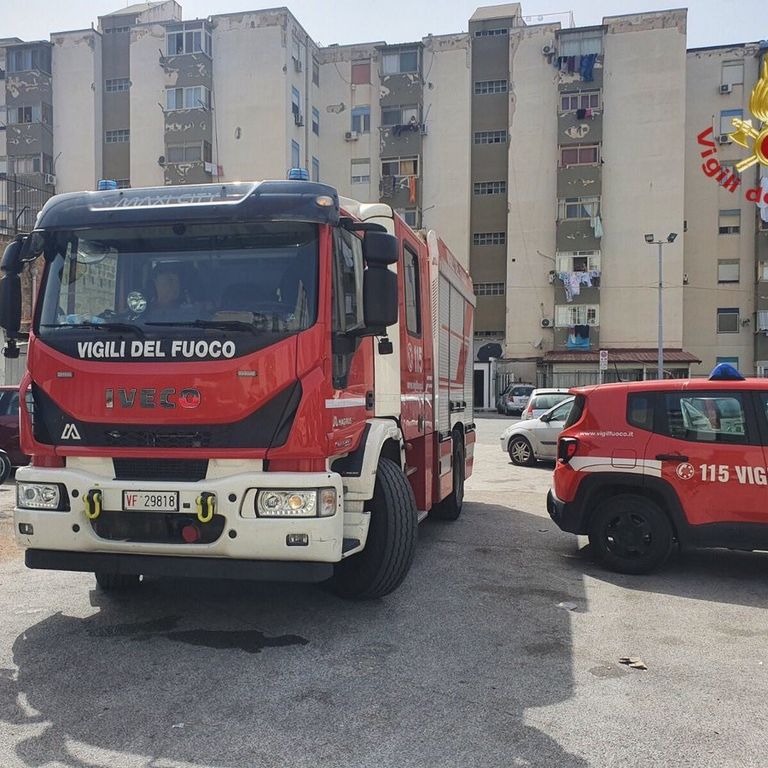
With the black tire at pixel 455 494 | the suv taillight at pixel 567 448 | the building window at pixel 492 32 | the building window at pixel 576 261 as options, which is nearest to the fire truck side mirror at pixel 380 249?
the suv taillight at pixel 567 448

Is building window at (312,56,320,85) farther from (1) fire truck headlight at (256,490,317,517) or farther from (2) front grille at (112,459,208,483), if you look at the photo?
(1) fire truck headlight at (256,490,317,517)

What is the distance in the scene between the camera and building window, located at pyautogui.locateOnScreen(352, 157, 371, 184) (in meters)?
44.5

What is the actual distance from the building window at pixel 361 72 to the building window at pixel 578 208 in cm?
1384

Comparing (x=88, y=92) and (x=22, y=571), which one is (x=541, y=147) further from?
(x=22, y=571)

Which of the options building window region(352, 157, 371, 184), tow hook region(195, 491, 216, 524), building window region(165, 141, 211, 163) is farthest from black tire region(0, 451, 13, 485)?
building window region(352, 157, 371, 184)

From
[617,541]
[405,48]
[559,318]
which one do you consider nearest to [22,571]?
[617,541]

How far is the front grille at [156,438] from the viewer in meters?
4.48

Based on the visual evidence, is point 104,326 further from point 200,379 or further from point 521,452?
point 521,452

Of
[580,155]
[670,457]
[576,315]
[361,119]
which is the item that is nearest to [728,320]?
[576,315]

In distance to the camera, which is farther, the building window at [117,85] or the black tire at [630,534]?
the building window at [117,85]

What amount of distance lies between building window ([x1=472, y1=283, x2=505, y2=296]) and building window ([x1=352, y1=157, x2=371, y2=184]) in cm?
924

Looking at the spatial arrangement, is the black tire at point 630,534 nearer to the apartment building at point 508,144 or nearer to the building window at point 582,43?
the apartment building at point 508,144

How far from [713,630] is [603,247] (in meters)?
38.8

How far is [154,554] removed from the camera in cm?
454
